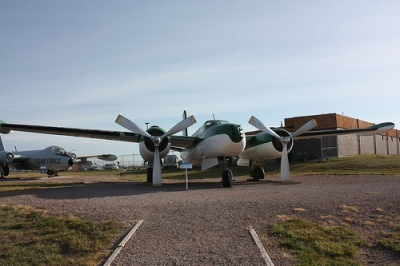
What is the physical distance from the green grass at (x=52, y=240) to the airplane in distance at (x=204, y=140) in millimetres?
10732

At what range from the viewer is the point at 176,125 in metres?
21.0

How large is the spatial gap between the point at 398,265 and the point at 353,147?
42.6m

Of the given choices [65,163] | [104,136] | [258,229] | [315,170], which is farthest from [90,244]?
[65,163]

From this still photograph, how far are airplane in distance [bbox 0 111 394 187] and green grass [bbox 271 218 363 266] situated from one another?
1063 cm

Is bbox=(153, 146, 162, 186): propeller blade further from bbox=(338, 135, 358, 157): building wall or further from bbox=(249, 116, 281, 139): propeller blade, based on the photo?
bbox=(338, 135, 358, 157): building wall

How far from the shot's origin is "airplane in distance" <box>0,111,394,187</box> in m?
20.1

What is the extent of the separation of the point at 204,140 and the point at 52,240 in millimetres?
13782

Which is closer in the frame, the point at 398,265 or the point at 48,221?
the point at 398,265

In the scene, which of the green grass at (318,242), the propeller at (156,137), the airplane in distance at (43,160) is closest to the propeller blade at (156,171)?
the propeller at (156,137)

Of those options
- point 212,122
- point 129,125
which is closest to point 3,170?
point 129,125

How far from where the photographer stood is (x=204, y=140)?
21.7 m

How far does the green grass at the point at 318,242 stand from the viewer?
24.2 feet

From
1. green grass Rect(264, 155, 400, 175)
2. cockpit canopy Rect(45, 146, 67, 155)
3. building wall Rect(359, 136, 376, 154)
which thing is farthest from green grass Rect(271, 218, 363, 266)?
building wall Rect(359, 136, 376, 154)

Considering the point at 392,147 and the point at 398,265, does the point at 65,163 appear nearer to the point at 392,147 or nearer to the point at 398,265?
the point at 398,265
